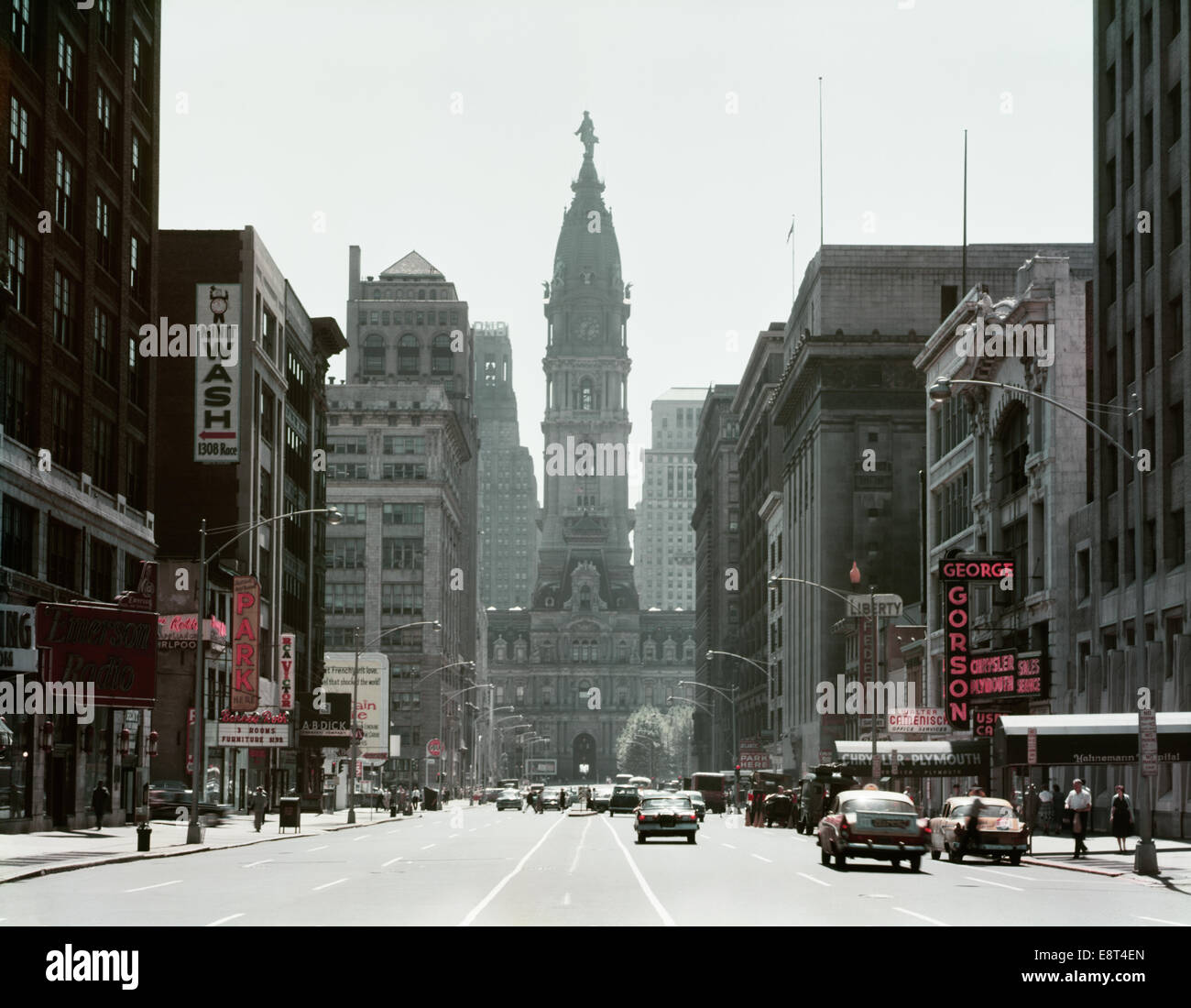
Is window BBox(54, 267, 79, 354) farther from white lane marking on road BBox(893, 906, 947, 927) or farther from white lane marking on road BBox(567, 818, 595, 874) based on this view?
white lane marking on road BBox(893, 906, 947, 927)

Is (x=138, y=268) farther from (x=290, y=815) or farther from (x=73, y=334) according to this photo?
(x=290, y=815)

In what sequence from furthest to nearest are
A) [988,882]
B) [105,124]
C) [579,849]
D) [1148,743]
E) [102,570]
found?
[105,124] < [102,570] < [579,849] < [1148,743] < [988,882]

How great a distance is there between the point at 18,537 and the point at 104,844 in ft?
30.0

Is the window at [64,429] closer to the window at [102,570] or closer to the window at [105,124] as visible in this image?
the window at [102,570]

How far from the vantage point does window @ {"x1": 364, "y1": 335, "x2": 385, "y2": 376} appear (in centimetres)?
18788

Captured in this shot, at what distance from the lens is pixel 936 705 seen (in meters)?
79.9

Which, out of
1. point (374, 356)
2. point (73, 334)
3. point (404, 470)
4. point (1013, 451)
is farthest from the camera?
point (374, 356)

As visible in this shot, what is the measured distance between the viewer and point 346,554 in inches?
6442

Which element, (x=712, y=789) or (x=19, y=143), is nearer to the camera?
(x=19, y=143)

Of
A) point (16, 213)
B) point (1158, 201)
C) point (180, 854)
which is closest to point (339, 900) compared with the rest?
point (180, 854)

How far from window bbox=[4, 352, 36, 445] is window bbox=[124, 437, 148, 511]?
10483 millimetres

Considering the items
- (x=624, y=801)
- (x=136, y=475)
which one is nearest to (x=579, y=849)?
(x=136, y=475)

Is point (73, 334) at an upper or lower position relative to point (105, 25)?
lower

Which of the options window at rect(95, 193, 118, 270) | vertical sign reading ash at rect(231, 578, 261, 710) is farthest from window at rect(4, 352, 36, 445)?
vertical sign reading ash at rect(231, 578, 261, 710)
